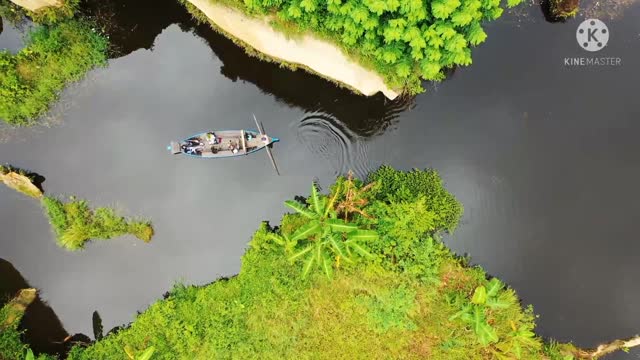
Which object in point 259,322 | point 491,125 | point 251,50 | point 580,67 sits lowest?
point 259,322

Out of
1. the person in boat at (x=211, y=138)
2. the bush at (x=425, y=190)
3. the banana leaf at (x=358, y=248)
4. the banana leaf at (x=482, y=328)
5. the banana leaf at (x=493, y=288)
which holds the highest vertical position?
the person in boat at (x=211, y=138)

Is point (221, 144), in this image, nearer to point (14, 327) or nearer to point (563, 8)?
point (14, 327)

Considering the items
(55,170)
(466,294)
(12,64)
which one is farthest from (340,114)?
(12,64)

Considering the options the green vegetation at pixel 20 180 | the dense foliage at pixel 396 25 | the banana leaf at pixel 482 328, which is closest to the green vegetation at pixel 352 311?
the banana leaf at pixel 482 328

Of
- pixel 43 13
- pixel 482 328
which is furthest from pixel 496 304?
pixel 43 13

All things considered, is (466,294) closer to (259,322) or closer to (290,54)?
(259,322)

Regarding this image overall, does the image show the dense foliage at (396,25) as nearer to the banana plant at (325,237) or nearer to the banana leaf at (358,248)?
the banana plant at (325,237)
